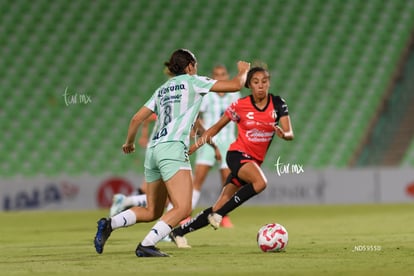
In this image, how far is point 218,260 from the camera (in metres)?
7.04

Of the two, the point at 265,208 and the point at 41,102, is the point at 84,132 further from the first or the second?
the point at 265,208

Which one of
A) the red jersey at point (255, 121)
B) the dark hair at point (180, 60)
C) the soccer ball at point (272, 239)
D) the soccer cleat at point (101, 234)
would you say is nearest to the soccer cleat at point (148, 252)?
the soccer cleat at point (101, 234)

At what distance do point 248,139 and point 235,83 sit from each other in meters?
1.79

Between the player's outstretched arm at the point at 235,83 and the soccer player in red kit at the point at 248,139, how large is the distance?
3.45ft

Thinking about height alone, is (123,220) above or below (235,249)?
above

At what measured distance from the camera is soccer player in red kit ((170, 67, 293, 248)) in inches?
331

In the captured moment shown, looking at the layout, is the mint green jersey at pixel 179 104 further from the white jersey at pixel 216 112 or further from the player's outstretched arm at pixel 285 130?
the white jersey at pixel 216 112

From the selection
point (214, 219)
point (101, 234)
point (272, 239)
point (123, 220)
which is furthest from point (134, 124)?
point (272, 239)

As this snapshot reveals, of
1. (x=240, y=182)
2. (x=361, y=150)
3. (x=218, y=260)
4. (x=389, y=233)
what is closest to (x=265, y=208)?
(x=361, y=150)

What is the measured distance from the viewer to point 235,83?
23.4 feet

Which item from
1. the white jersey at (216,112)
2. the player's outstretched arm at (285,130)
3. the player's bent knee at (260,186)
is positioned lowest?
the player's bent knee at (260,186)

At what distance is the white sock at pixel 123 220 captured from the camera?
7633 millimetres

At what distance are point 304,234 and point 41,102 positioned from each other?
966 centimetres

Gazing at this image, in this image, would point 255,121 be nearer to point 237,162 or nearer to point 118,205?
point 237,162
